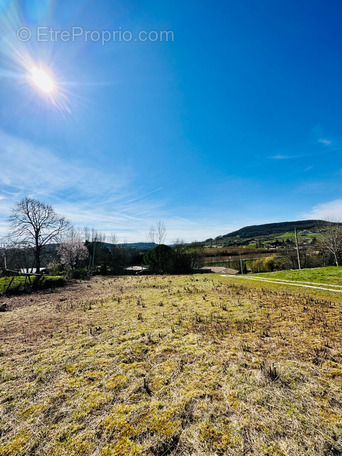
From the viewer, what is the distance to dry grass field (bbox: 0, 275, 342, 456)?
1994mm

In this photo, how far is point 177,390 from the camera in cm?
276

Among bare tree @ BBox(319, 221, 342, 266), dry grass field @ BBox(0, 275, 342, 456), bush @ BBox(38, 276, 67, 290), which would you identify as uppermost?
bare tree @ BBox(319, 221, 342, 266)

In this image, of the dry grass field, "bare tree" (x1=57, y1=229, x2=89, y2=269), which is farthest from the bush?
"bare tree" (x1=57, y1=229, x2=89, y2=269)

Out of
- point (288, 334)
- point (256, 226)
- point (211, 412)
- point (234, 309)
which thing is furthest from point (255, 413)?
point (256, 226)

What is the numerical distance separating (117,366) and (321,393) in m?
3.25

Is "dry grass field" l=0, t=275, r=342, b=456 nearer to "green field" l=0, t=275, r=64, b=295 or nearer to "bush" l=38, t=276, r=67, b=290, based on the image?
"green field" l=0, t=275, r=64, b=295

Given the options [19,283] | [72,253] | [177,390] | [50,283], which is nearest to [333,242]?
[177,390]

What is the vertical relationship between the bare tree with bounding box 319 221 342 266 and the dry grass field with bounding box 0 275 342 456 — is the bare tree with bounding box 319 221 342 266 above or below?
above

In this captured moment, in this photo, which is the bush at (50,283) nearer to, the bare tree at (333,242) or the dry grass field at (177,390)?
the dry grass field at (177,390)

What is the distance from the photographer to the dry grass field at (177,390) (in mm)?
1994

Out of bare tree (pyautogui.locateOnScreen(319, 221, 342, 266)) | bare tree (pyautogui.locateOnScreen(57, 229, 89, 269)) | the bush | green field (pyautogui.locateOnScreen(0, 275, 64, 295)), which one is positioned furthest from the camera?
bare tree (pyautogui.locateOnScreen(57, 229, 89, 269))

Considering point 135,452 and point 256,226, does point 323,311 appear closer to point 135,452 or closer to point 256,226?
point 135,452

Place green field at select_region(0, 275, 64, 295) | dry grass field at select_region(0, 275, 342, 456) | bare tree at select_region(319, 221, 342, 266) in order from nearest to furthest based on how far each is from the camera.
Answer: dry grass field at select_region(0, 275, 342, 456) → green field at select_region(0, 275, 64, 295) → bare tree at select_region(319, 221, 342, 266)

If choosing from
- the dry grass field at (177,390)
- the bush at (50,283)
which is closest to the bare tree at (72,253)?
the bush at (50,283)
